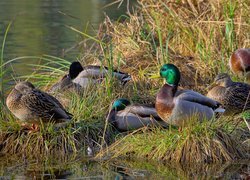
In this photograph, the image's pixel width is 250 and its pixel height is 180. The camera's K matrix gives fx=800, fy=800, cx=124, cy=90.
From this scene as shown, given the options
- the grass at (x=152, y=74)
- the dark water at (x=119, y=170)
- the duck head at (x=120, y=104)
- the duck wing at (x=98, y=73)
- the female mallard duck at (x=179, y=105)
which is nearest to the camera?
the dark water at (x=119, y=170)

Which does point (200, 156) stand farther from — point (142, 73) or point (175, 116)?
point (142, 73)

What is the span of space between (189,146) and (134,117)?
126cm

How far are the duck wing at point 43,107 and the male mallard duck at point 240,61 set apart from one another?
10.7 ft

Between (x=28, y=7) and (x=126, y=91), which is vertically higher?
(x=126, y=91)

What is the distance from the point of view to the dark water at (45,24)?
14.8m

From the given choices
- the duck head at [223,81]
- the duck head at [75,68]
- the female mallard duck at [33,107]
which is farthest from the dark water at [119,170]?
the duck head at [75,68]

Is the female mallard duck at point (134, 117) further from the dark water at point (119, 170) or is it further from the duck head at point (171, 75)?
the dark water at point (119, 170)

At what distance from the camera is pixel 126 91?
9898mm

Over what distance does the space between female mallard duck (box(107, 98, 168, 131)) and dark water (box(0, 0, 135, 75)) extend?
2.87 m

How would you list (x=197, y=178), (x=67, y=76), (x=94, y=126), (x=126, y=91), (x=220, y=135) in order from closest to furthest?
A: (x=197, y=178)
(x=220, y=135)
(x=94, y=126)
(x=126, y=91)
(x=67, y=76)

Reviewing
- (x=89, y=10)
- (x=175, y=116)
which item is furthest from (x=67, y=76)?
(x=89, y=10)

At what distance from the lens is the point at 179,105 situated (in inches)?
314

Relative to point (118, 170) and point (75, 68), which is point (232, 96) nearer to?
point (118, 170)

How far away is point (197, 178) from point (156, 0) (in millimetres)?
6031
